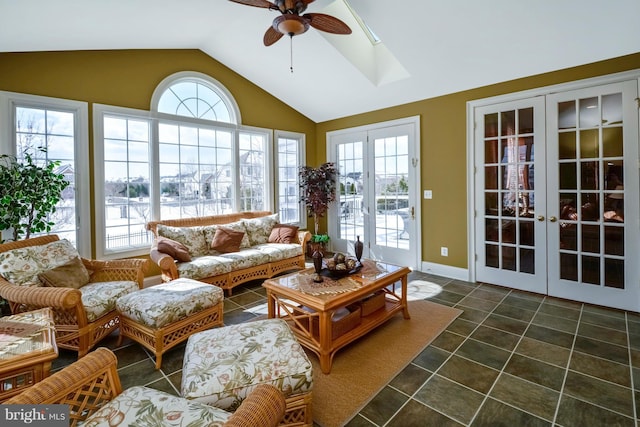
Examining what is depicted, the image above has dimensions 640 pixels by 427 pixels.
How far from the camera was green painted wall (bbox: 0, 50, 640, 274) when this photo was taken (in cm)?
338

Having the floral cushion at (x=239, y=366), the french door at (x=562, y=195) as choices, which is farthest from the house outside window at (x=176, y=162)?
the french door at (x=562, y=195)

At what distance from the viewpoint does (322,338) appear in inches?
90.3

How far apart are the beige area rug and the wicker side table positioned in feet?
4.82

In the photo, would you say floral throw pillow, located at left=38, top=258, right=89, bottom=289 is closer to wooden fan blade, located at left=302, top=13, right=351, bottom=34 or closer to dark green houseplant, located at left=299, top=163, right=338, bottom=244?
wooden fan blade, located at left=302, top=13, right=351, bottom=34

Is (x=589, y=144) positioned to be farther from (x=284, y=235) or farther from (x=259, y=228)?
(x=259, y=228)

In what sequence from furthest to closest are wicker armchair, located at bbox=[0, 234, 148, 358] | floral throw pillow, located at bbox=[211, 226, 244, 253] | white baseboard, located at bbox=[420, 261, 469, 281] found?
white baseboard, located at bbox=[420, 261, 469, 281], floral throw pillow, located at bbox=[211, 226, 244, 253], wicker armchair, located at bbox=[0, 234, 148, 358]

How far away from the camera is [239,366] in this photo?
1.62 meters

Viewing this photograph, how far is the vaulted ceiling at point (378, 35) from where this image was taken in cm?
289

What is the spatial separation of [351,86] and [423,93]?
104 cm

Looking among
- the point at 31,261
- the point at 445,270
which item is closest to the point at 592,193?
the point at 445,270

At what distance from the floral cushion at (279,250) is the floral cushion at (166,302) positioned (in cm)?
157

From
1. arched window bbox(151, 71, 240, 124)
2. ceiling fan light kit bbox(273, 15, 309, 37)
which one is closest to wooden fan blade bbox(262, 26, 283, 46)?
ceiling fan light kit bbox(273, 15, 309, 37)

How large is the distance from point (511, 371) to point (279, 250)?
300 centimetres

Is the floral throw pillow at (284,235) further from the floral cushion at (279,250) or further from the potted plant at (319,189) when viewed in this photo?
the potted plant at (319,189)
